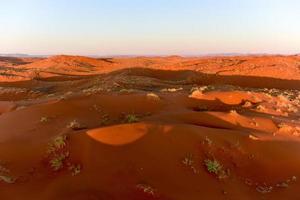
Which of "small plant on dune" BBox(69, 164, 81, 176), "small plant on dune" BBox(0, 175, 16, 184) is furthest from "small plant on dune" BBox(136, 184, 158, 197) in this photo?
"small plant on dune" BBox(0, 175, 16, 184)

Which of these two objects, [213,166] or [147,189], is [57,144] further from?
[213,166]

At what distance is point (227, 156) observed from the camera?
7453 mm

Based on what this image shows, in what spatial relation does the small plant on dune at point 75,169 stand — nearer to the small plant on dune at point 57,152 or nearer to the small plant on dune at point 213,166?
the small plant on dune at point 57,152

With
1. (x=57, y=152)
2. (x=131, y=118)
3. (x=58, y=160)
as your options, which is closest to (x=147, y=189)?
(x=58, y=160)

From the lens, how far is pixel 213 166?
271 inches

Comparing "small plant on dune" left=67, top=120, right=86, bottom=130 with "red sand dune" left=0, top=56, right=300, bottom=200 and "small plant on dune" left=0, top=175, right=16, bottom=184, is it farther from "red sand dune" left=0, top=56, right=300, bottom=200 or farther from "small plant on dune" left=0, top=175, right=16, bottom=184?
"small plant on dune" left=0, top=175, right=16, bottom=184

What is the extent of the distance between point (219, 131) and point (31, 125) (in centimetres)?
359

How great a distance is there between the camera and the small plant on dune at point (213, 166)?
6.80 metres

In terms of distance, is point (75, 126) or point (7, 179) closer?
point (7, 179)

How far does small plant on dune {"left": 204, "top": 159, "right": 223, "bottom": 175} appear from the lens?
6805 millimetres

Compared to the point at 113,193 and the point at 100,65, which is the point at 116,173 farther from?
the point at 100,65

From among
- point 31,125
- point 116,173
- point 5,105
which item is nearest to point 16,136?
point 31,125

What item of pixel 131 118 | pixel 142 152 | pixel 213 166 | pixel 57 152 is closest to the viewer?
pixel 57 152

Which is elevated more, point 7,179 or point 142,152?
point 142,152
